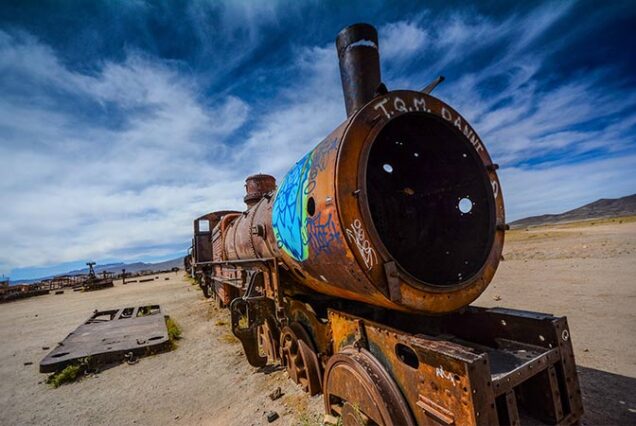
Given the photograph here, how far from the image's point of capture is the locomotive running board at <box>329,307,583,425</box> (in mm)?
1616

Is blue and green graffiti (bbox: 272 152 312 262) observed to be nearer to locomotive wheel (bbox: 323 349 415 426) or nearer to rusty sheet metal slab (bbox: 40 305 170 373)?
locomotive wheel (bbox: 323 349 415 426)

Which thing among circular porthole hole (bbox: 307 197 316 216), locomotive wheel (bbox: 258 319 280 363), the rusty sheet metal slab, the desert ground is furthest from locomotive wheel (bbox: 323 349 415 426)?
the rusty sheet metal slab

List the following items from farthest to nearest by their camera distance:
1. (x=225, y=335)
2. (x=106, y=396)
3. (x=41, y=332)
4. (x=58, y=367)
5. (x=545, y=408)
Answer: (x=41, y=332) → (x=225, y=335) → (x=58, y=367) → (x=106, y=396) → (x=545, y=408)

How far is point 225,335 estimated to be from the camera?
7.54 meters

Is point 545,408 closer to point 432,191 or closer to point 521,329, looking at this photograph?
point 521,329

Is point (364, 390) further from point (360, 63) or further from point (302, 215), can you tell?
point (360, 63)

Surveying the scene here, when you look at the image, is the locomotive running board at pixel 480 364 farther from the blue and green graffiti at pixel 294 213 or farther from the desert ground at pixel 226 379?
the desert ground at pixel 226 379

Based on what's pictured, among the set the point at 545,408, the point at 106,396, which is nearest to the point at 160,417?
the point at 106,396

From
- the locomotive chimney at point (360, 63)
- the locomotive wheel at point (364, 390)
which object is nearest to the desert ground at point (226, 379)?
the locomotive wheel at point (364, 390)

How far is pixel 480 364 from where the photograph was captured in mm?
1578

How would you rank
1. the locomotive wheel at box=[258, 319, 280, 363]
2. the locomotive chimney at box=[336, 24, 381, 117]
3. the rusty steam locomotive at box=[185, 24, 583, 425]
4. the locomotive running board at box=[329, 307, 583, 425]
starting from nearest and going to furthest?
the locomotive running board at box=[329, 307, 583, 425] → the rusty steam locomotive at box=[185, 24, 583, 425] → the locomotive chimney at box=[336, 24, 381, 117] → the locomotive wheel at box=[258, 319, 280, 363]

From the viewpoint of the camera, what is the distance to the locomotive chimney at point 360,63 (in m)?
3.02

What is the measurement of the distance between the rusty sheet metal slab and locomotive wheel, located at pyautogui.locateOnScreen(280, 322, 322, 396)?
420 centimetres

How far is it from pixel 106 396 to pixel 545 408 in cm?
620
